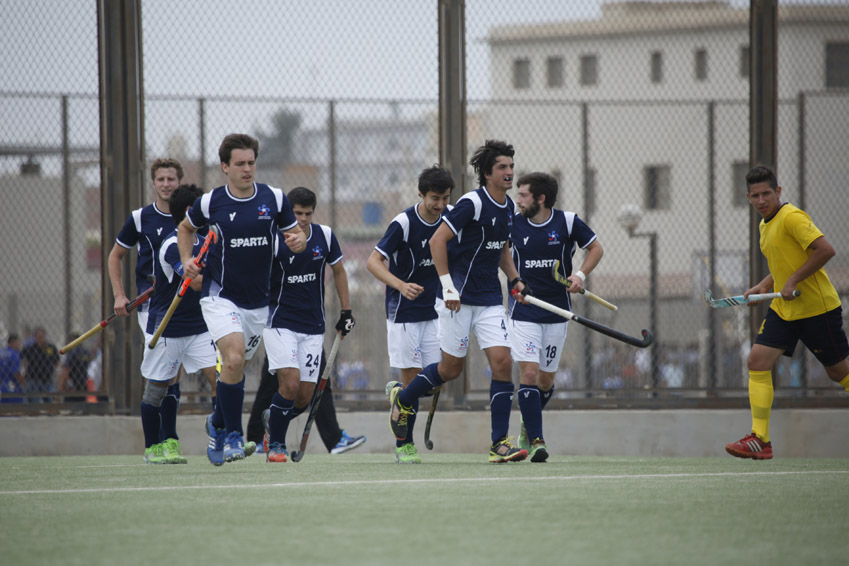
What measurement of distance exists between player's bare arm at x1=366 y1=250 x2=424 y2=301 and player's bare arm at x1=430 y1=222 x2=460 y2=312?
0.26 meters

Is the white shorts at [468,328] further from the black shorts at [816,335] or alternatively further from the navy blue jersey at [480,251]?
the black shorts at [816,335]

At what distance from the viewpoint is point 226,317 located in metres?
6.78

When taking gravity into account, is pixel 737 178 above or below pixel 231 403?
above

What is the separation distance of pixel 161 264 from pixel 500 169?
259 centimetres

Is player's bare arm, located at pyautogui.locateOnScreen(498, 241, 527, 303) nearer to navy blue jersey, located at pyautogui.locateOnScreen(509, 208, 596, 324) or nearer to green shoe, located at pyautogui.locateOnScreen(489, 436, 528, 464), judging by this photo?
navy blue jersey, located at pyautogui.locateOnScreen(509, 208, 596, 324)

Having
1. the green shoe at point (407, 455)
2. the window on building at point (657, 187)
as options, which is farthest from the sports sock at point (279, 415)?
the window on building at point (657, 187)

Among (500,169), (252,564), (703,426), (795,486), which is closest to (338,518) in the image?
(252,564)

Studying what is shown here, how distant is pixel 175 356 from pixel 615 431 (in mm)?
4720

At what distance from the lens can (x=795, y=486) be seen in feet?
17.5

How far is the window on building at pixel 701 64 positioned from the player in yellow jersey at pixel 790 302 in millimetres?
6094

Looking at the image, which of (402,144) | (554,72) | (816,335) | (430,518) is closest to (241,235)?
(430,518)

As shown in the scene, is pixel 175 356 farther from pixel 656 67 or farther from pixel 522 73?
pixel 522 73

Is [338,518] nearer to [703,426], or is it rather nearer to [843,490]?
[843,490]

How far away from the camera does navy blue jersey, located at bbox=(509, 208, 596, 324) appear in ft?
26.6
